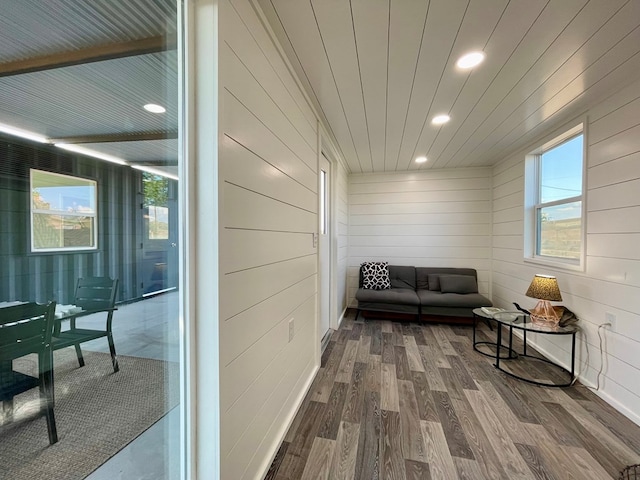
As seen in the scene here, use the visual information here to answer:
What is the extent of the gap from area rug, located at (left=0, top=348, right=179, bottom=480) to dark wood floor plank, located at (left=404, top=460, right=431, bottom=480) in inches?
51.1

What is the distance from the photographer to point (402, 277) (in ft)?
14.7

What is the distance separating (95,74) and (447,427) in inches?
98.9

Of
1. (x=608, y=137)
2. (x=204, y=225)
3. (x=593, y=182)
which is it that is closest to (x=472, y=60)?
(x=608, y=137)

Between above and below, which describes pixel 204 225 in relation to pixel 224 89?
below

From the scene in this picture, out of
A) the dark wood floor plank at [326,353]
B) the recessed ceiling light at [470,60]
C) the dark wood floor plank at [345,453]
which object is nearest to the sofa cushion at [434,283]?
the dark wood floor plank at [326,353]

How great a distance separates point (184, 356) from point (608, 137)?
10.5ft

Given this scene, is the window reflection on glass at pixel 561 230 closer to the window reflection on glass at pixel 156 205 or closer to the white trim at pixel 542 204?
the white trim at pixel 542 204

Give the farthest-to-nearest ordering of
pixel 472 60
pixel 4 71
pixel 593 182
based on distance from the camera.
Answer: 1. pixel 593 182
2. pixel 472 60
3. pixel 4 71

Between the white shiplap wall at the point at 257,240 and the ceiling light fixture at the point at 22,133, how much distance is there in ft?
1.51

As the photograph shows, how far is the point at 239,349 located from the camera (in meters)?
1.15

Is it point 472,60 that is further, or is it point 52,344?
point 472,60

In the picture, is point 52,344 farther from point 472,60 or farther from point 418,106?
point 418,106

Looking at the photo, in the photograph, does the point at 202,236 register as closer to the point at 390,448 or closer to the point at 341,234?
the point at 390,448

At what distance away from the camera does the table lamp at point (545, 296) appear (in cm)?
240
